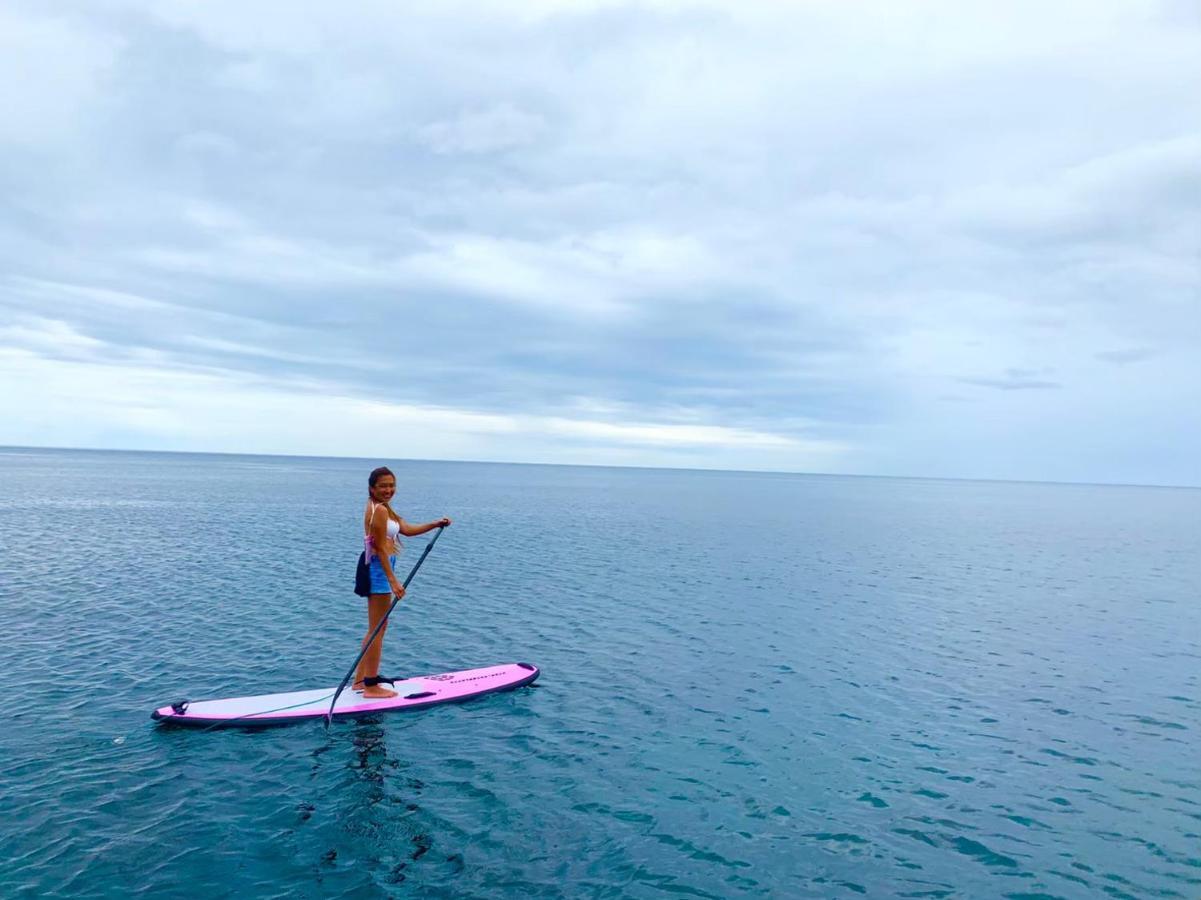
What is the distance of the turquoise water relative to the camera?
13.1 metres

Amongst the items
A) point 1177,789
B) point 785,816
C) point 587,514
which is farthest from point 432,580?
point 587,514

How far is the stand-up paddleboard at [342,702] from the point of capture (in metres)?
18.3

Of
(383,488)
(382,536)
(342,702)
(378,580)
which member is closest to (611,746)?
(378,580)

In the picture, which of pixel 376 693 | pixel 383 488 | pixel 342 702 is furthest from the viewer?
pixel 376 693

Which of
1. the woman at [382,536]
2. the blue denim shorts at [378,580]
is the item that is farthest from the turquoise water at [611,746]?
the blue denim shorts at [378,580]

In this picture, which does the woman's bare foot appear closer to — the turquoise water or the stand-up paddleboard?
the stand-up paddleboard

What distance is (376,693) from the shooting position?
20.2 metres

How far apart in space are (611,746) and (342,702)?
7.33 m

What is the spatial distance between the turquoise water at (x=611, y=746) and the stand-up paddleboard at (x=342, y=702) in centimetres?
39

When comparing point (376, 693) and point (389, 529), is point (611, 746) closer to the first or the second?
point (376, 693)

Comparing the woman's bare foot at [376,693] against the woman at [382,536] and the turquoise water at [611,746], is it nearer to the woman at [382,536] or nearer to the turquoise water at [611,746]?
the turquoise water at [611,746]

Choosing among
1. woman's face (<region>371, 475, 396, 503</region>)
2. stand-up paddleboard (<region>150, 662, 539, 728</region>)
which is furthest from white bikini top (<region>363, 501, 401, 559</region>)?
stand-up paddleboard (<region>150, 662, 539, 728</region>)

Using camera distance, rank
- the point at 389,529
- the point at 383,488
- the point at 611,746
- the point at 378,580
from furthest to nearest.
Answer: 1. the point at 611,746
2. the point at 378,580
3. the point at 389,529
4. the point at 383,488

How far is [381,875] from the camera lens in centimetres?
1263
